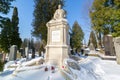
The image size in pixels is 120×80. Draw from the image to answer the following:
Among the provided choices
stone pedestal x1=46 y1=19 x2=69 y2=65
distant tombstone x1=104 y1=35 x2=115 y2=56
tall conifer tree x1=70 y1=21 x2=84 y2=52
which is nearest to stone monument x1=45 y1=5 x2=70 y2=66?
stone pedestal x1=46 y1=19 x2=69 y2=65

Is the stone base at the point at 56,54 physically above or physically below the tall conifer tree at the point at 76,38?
below

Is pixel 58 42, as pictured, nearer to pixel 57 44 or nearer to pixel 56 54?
pixel 57 44

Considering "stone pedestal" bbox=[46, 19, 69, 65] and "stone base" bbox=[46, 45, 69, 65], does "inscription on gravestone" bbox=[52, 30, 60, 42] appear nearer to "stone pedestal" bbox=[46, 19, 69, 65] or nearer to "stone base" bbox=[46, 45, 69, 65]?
"stone pedestal" bbox=[46, 19, 69, 65]

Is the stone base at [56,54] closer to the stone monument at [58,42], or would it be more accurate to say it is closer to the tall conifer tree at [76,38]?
the stone monument at [58,42]

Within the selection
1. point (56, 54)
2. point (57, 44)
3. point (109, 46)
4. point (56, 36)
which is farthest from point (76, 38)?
point (56, 54)

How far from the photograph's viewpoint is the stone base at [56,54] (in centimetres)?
840

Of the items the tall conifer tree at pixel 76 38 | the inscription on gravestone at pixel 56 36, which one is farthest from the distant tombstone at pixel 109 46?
the tall conifer tree at pixel 76 38

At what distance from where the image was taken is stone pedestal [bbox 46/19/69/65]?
8453 mm

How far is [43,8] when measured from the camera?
67.4 ft

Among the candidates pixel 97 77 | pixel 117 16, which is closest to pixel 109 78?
pixel 97 77

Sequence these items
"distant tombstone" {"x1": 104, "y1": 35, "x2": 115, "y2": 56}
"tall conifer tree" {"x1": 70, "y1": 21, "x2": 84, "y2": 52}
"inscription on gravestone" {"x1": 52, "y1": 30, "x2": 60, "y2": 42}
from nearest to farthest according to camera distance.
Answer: "inscription on gravestone" {"x1": 52, "y1": 30, "x2": 60, "y2": 42}
"distant tombstone" {"x1": 104, "y1": 35, "x2": 115, "y2": 56}
"tall conifer tree" {"x1": 70, "y1": 21, "x2": 84, "y2": 52}

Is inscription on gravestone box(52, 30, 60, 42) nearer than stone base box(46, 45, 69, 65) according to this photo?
No

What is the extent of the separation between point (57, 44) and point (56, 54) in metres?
0.64

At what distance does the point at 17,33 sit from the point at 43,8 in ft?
30.9
